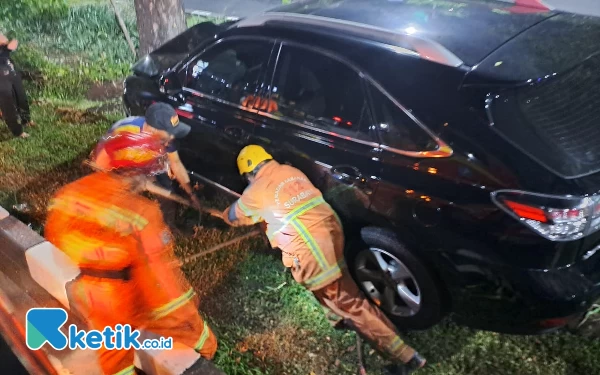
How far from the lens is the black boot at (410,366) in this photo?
2.72 metres

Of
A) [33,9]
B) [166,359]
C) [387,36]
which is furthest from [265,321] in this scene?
[33,9]

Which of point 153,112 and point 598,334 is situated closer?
point 598,334

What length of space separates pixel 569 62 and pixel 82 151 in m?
4.59

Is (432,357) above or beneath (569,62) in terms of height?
beneath

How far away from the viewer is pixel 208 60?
3660mm

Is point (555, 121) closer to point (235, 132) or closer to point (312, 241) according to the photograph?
point (312, 241)

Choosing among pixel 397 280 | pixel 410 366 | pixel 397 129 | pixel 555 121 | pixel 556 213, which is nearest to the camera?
pixel 556 213

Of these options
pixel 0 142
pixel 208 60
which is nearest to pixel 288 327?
pixel 208 60

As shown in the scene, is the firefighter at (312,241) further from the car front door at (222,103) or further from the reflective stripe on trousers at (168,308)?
the reflective stripe on trousers at (168,308)

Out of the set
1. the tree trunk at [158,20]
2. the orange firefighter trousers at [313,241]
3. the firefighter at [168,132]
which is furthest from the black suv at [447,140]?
the tree trunk at [158,20]

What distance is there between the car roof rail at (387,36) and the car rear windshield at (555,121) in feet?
1.17

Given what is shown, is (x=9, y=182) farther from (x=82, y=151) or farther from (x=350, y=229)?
(x=350, y=229)

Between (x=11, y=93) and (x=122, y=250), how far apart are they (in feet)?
12.7

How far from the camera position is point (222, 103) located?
11.6 ft
